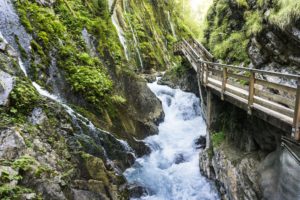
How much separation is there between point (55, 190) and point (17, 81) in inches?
128

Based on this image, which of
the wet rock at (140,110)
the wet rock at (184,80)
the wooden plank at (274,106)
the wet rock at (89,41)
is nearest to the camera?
the wooden plank at (274,106)

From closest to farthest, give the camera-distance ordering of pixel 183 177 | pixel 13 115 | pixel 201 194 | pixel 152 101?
1. pixel 13 115
2. pixel 201 194
3. pixel 183 177
4. pixel 152 101

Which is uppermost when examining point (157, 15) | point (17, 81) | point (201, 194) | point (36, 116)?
point (157, 15)

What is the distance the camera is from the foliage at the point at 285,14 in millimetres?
7875

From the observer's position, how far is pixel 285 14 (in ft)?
26.7

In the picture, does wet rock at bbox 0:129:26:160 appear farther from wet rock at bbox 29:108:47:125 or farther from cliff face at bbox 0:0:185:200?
wet rock at bbox 29:108:47:125

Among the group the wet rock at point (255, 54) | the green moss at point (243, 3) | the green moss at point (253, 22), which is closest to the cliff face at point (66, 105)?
A: the wet rock at point (255, 54)

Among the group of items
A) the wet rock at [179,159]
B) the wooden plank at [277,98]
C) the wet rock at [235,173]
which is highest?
the wooden plank at [277,98]

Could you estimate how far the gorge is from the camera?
6090mm

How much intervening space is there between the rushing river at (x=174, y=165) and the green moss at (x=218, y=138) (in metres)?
1.37

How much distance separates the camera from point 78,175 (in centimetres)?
704

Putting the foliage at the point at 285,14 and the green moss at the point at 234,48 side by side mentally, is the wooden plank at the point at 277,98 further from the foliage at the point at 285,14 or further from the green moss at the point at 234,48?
the green moss at the point at 234,48

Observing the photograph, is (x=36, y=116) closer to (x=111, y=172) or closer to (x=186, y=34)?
(x=111, y=172)

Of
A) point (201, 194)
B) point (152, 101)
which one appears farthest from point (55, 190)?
point (152, 101)
